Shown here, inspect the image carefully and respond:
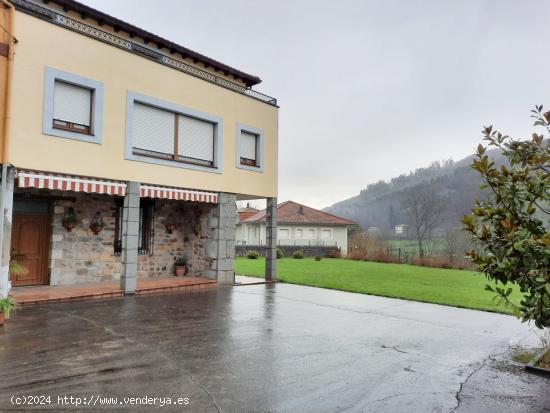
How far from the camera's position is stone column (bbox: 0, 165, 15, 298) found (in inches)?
362

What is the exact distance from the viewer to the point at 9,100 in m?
9.45

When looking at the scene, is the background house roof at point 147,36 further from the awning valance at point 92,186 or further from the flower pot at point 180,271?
the flower pot at point 180,271

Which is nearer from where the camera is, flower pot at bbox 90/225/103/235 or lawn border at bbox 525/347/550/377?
lawn border at bbox 525/347/550/377

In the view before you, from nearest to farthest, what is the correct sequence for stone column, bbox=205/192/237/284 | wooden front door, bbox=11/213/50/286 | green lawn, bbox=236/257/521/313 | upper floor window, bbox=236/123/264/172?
wooden front door, bbox=11/213/50/286, green lawn, bbox=236/257/521/313, stone column, bbox=205/192/237/284, upper floor window, bbox=236/123/264/172

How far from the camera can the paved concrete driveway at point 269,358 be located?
4.69 metres

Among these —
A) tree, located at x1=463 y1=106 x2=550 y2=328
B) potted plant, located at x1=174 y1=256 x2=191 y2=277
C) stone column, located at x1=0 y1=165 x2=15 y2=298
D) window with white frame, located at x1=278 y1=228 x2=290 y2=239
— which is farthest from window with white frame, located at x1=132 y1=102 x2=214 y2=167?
window with white frame, located at x1=278 y1=228 x2=290 y2=239

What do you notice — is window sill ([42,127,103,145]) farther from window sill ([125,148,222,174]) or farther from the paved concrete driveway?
the paved concrete driveway

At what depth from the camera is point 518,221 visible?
537 cm

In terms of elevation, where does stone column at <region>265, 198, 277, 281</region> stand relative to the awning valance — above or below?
below

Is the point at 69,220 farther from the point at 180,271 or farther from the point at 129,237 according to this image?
the point at 180,271

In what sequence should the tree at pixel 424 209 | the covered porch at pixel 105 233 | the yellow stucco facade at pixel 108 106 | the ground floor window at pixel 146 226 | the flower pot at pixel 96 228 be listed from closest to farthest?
the yellow stucco facade at pixel 108 106, the covered porch at pixel 105 233, the flower pot at pixel 96 228, the ground floor window at pixel 146 226, the tree at pixel 424 209

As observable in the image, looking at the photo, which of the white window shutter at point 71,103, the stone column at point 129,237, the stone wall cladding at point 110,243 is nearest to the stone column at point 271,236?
the stone wall cladding at point 110,243

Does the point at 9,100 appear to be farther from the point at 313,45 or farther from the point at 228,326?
the point at 313,45

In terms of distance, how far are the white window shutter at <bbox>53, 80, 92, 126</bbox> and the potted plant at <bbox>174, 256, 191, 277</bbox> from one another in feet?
23.2
